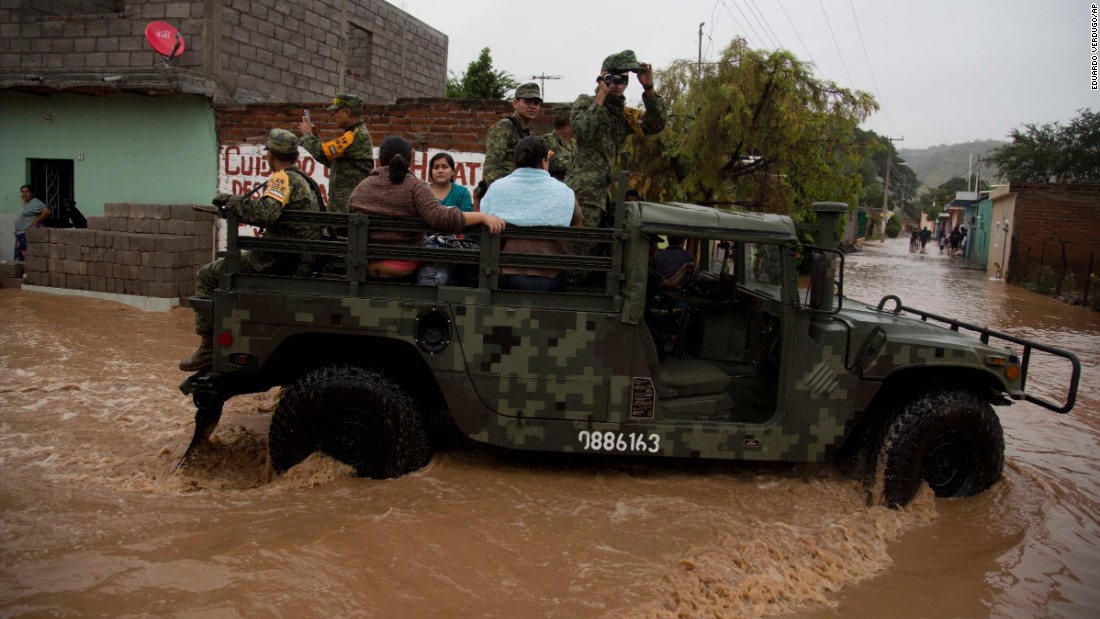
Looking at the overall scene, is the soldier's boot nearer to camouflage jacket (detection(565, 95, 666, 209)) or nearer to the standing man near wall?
the standing man near wall

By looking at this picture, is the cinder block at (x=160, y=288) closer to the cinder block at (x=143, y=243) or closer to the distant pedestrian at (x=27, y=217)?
the cinder block at (x=143, y=243)

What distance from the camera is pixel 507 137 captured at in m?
5.77

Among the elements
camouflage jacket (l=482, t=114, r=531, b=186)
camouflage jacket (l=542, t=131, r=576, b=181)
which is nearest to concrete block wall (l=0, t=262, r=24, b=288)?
camouflage jacket (l=482, t=114, r=531, b=186)

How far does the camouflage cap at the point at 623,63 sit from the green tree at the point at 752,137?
3456 millimetres

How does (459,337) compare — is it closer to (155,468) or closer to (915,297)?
(155,468)

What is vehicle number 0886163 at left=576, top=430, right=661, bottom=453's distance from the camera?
14.8 feet

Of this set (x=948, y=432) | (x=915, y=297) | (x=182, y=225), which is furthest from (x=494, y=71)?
(x=948, y=432)

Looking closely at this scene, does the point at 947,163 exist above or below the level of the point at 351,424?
above

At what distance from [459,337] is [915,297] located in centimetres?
1554

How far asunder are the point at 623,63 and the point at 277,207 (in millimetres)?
2613

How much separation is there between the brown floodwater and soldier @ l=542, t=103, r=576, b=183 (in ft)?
7.17

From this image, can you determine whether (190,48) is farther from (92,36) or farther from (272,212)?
(272,212)

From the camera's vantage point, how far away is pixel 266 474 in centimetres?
469

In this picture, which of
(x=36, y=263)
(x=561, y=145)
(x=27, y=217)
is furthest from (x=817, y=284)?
(x=27, y=217)
